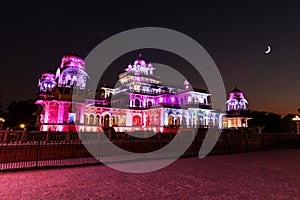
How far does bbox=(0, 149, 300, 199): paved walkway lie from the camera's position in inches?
253

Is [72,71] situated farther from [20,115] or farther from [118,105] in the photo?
[20,115]

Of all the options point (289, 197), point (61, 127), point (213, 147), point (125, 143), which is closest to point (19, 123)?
point (61, 127)

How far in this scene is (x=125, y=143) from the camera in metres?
16.2

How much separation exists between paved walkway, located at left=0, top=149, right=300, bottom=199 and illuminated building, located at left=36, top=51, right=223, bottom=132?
23876 millimetres

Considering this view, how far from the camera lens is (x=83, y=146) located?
14.2 m

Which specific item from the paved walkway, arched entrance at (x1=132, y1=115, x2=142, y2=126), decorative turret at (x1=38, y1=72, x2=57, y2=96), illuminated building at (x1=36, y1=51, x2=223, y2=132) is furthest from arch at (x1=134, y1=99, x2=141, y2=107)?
the paved walkway

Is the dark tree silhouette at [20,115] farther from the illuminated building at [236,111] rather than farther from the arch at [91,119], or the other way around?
the illuminated building at [236,111]

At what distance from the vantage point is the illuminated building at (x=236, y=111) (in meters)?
55.7

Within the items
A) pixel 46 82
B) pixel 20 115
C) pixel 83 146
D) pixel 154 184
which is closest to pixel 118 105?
pixel 46 82

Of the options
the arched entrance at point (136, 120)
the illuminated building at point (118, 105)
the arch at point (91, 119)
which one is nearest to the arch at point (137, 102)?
the illuminated building at point (118, 105)

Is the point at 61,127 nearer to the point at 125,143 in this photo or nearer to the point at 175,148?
the point at 125,143

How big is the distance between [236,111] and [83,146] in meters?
52.2

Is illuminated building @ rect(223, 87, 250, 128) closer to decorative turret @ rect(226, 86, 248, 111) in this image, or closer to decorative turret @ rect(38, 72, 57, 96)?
decorative turret @ rect(226, 86, 248, 111)

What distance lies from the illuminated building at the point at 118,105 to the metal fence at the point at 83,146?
15.4 meters
